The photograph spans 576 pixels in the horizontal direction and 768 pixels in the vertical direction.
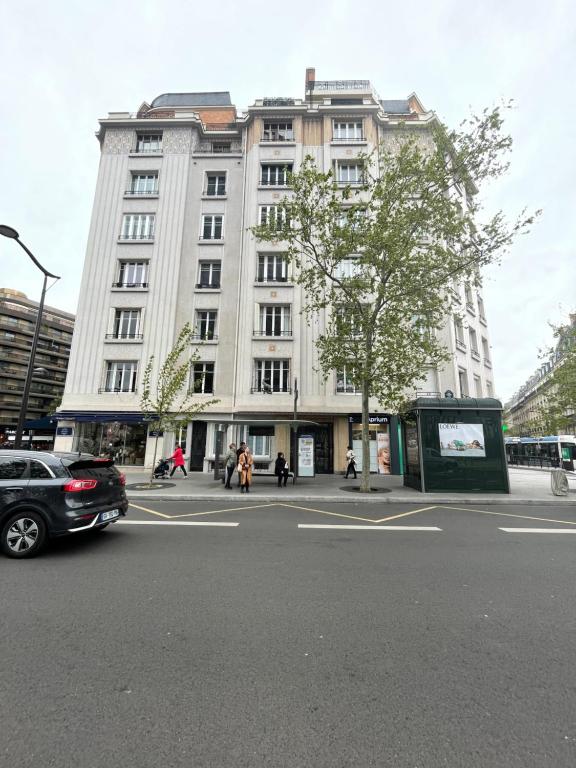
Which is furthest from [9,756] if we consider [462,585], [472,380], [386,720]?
[472,380]

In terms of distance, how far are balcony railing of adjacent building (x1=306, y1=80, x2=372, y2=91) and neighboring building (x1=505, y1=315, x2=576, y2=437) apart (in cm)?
2164

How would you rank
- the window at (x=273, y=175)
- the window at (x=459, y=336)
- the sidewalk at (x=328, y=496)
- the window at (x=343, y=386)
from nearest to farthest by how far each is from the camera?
1. the sidewalk at (x=328, y=496)
2. the window at (x=343, y=386)
3. the window at (x=459, y=336)
4. the window at (x=273, y=175)

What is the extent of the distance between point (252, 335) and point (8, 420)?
59.0 m

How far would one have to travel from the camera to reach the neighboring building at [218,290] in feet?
68.3

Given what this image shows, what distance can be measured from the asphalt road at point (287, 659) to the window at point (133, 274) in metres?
20.0

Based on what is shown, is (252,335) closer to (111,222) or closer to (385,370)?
(385,370)

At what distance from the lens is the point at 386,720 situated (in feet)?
7.20

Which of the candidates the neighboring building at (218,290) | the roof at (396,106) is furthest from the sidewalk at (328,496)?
the roof at (396,106)

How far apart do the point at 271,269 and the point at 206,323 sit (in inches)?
205

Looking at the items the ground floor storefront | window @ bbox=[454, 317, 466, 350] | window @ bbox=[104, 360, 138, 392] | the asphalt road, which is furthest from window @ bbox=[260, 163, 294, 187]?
the asphalt road

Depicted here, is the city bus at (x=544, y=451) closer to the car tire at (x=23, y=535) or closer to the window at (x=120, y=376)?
the window at (x=120, y=376)

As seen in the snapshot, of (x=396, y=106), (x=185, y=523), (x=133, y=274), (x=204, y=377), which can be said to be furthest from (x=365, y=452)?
(x=396, y=106)

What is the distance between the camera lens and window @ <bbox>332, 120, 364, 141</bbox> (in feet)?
80.5

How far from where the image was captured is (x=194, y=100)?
29891 mm
